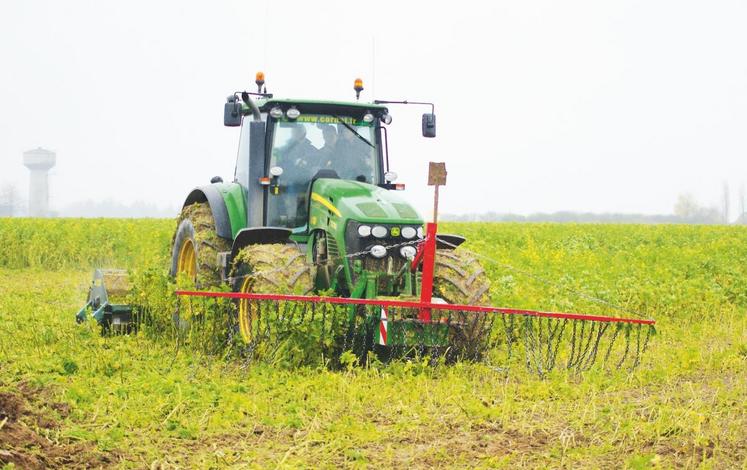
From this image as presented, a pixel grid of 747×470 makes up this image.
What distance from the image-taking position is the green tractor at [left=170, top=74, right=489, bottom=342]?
8.08 meters

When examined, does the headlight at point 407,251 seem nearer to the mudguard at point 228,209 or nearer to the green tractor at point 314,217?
the green tractor at point 314,217

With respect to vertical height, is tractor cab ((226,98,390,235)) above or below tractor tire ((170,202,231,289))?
above

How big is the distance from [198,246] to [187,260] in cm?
123

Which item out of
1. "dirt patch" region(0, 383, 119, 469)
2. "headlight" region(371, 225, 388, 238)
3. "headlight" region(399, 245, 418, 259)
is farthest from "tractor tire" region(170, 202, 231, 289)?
"dirt patch" region(0, 383, 119, 469)

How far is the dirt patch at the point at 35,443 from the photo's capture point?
496 centimetres

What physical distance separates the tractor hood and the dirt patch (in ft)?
9.98

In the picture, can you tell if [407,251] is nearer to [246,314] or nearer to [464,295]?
[464,295]

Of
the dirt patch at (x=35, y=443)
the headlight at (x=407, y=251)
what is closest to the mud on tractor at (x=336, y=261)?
the headlight at (x=407, y=251)

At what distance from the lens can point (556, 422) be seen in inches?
247

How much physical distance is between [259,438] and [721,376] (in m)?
4.63

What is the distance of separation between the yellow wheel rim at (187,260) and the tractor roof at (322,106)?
2302 mm

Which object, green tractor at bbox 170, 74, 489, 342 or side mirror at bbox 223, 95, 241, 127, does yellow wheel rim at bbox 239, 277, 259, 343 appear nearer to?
green tractor at bbox 170, 74, 489, 342

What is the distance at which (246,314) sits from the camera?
27.8 feet

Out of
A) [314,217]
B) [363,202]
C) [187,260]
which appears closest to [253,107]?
[314,217]
